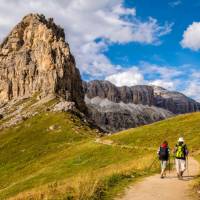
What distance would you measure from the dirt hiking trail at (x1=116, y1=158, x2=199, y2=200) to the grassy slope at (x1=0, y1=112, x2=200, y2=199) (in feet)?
3.96

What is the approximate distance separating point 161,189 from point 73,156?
164ft

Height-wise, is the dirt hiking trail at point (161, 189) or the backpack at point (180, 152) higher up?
the backpack at point (180, 152)

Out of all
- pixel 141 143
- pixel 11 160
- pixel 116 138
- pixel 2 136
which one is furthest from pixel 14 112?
pixel 141 143

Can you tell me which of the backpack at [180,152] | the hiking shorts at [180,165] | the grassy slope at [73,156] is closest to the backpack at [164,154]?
the backpack at [180,152]

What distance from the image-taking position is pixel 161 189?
85.1ft

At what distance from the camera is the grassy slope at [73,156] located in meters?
27.1

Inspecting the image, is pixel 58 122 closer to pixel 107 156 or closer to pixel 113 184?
pixel 107 156

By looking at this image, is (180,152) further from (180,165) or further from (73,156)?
(73,156)

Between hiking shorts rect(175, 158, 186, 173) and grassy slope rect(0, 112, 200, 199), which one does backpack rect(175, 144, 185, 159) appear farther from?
grassy slope rect(0, 112, 200, 199)

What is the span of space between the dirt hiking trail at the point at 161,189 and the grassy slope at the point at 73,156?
47.5 inches

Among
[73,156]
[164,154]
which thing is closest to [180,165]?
[164,154]

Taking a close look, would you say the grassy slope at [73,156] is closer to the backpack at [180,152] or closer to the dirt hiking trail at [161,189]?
the dirt hiking trail at [161,189]

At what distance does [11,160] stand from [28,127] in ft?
130

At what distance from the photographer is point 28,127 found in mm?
143875
